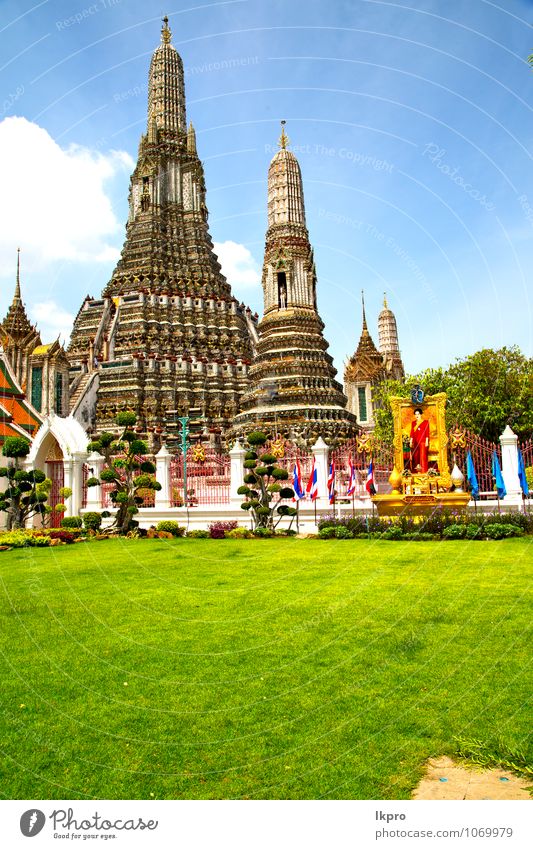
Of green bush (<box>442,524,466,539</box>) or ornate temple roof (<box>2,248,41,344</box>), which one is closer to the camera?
green bush (<box>442,524,466,539</box>)

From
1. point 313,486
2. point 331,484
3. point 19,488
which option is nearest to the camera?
point 19,488

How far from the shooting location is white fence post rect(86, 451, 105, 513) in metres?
22.7

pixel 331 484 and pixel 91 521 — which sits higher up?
pixel 331 484

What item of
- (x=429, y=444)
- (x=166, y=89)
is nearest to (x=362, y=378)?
(x=166, y=89)

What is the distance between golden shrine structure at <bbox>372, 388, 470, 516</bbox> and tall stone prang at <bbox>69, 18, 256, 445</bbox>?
25.8 metres

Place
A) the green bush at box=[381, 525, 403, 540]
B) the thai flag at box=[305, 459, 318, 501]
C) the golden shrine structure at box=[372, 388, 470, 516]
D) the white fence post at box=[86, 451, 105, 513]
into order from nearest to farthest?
the green bush at box=[381, 525, 403, 540], the golden shrine structure at box=[372, 388, 470, 516], the thai flag at box=[305, 459, 318, 501], the white fence post at box=[86, 451, 105, 513]

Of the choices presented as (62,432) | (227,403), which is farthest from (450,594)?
(227,403)

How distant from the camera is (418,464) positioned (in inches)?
752

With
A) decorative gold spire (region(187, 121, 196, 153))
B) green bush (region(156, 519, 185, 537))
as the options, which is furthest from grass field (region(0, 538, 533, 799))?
decorative gold spire (region(187, 121, 196, 153))

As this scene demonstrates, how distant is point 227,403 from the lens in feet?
152

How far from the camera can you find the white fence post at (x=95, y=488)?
22698 millimetres

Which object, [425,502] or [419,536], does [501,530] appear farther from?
[425,502]

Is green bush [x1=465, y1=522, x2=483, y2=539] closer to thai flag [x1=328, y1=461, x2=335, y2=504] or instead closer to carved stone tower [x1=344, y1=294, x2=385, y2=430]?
thai flag [x1=328, y1=461, x2=335, y2=504]

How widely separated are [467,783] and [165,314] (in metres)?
46.2
